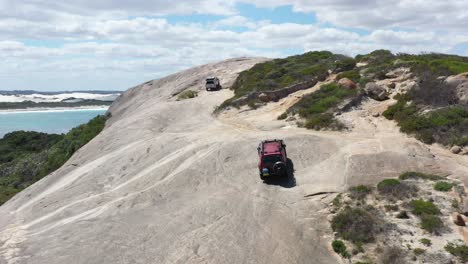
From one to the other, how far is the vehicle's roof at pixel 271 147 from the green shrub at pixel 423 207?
7.41 metres

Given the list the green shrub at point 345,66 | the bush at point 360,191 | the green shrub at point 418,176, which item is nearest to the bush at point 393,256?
the bush at point 360,191

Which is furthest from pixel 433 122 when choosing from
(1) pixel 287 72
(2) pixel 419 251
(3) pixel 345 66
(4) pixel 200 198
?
(1) pixel 287 72

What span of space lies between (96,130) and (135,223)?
37.0 m

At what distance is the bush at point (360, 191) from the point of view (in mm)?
19547

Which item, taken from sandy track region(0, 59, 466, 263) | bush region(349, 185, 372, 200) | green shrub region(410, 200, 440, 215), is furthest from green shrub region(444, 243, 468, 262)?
bush region(349, 185, 372, 200)

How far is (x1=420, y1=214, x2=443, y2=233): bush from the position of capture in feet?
54.3

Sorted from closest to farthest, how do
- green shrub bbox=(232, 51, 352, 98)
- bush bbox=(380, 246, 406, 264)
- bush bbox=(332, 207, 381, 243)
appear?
1. bush bbox=(380, 246, 406, 264)
2. bush bbox=(332, 207, 381, 243)
3. green shrub bbox=(232, 51, 352, 98)

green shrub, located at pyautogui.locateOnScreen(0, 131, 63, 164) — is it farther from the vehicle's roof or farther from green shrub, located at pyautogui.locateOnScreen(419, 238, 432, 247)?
green shrub, located at pyautogui.locateOnScreen(419, 238, 432, 247)

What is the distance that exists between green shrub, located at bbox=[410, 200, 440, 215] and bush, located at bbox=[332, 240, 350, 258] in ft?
11.4

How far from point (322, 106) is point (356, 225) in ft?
54.8

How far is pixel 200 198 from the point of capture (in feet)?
73.1

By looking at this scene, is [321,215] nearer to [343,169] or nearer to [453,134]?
[343,169]

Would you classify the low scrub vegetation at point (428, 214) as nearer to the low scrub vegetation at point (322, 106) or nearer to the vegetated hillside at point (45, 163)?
the low scrub vegetation at point (322, 106)

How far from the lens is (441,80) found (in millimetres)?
30375
